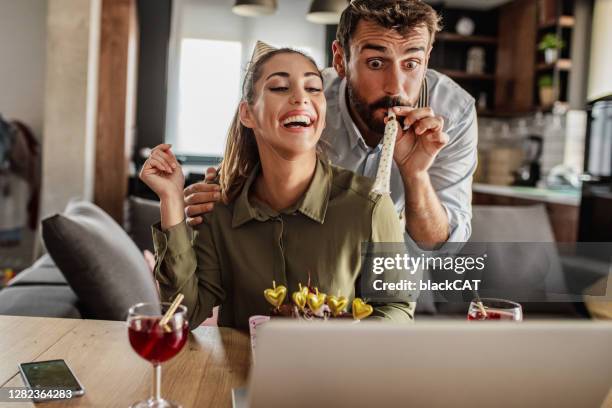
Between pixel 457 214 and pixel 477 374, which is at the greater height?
pixel 457 214

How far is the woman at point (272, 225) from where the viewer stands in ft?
3.73

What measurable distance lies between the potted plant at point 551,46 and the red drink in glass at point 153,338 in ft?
14.4

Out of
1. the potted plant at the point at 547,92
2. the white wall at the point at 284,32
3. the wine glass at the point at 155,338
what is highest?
the potted plant at the point at 547,92

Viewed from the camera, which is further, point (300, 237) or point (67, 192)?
point (67, 192)

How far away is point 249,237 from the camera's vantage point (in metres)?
1.19

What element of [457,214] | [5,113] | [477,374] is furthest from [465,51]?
[477,374]

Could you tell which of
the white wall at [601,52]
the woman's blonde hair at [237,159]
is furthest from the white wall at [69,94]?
the white wall at [601,52]

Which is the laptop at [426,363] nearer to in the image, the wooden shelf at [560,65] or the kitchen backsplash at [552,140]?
the kitchen backsplash at [552,140]

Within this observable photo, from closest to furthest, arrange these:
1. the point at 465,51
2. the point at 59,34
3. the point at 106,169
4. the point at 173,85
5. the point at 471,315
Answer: the point at 471,315
the point at 173,85
the point at 59,34
the point at 106,169
the point at 465,51

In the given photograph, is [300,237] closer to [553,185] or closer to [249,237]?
[249,237]

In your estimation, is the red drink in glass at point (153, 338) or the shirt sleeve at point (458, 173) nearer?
the red drink in glass at point (153, 338)

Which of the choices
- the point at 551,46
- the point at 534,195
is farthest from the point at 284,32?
the point at 551,46

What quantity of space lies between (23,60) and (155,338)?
414 cm

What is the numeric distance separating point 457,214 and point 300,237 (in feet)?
1.00
